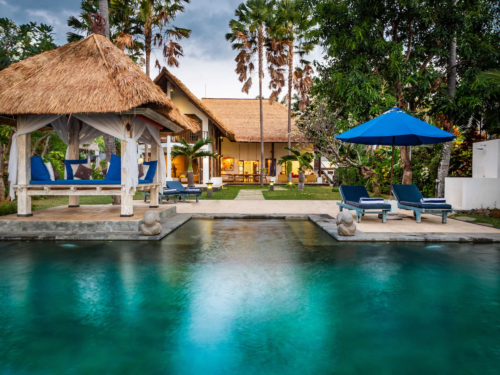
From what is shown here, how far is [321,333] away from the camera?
9.66 feet

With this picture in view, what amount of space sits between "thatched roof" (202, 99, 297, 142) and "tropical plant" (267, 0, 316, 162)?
3.54m

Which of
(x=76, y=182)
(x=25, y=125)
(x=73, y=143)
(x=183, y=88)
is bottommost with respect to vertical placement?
(x=76, y=182)

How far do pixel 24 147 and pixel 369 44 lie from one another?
9710 mm

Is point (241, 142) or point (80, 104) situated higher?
point (241, 142)

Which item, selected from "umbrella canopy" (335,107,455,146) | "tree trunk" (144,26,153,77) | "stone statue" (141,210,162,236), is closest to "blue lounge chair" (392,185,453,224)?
"umbrella canopy" (335,107,455,146)

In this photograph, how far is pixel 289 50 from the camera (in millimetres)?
24250

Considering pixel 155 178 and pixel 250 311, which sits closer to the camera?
pixel 250 311

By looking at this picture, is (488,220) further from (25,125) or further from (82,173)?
(25,125)

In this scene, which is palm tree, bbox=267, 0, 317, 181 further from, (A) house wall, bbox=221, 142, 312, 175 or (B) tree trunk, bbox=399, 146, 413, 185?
(B) tree trunk, bbox=399, 146, 413, 185

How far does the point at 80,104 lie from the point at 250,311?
6.12 meters

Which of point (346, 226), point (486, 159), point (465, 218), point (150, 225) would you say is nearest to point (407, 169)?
point (486, 159)

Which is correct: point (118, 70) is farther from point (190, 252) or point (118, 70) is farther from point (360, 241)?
point (360, 241)

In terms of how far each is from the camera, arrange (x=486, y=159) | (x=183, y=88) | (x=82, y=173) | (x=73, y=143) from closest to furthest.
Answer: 1. (x=82, y=173)
2. (x=73, y=143)
3. (x=486, y=159)
4. (x=183, y=88)

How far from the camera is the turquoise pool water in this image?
2.52 metres
